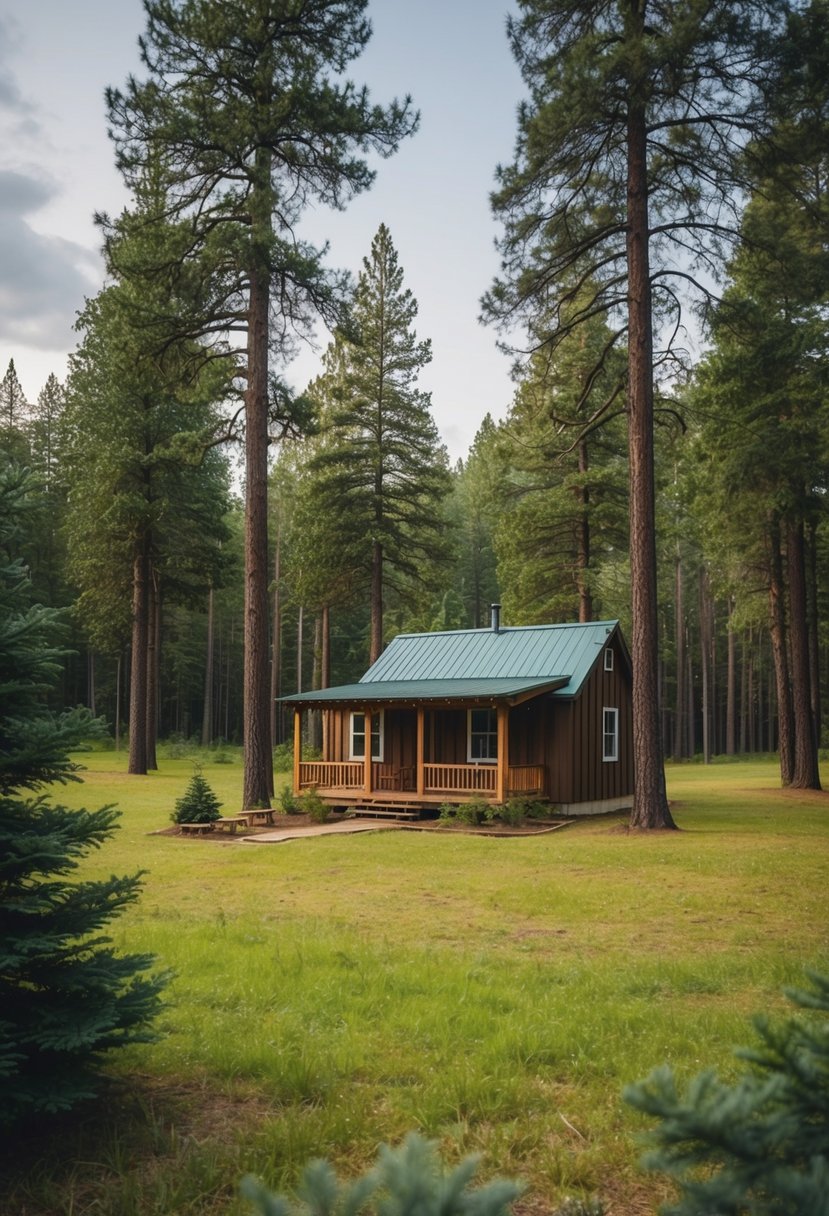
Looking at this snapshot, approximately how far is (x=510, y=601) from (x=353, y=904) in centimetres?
2218

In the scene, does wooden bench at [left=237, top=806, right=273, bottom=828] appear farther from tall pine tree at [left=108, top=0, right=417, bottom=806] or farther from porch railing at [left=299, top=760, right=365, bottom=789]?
porch railing at [left=299, top=760, right=365, bottom=789]

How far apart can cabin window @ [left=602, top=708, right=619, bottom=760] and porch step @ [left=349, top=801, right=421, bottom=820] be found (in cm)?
505

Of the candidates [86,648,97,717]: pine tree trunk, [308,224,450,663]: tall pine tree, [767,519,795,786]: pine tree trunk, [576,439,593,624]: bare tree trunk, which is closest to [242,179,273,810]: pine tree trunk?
[308,224,450,663]: tall pine tree

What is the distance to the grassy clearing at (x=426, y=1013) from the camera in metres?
4.06

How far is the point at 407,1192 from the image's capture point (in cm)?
142

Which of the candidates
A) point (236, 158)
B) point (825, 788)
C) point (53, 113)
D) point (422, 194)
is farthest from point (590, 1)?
point (825, 788)

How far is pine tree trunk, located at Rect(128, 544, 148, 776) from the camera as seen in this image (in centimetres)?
2987

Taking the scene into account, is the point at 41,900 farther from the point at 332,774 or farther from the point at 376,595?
the point at 376,595

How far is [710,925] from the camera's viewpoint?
927cm

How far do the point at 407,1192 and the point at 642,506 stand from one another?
16.7 metres

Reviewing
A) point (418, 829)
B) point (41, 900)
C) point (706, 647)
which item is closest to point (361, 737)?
point (418, 829)

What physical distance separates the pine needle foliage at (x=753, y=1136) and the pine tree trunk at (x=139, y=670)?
29.5 metres

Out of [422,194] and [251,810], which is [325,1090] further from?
[422,194]

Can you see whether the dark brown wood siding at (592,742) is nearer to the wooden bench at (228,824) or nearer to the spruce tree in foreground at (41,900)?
the wooden bench at (228,824)
